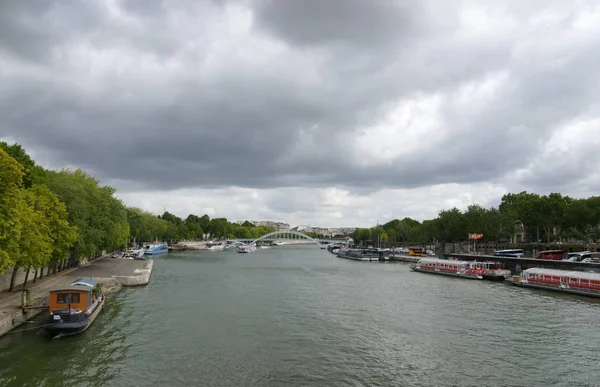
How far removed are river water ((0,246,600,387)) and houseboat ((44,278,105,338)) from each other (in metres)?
0.79

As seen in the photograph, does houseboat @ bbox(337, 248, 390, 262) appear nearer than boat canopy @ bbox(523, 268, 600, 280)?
No

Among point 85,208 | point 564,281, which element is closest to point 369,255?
point 564,281

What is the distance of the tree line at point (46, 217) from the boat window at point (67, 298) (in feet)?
12.4

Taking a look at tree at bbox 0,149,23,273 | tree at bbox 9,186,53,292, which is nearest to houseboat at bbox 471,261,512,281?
tree at bbox 9,186,53,292

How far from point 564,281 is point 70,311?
5320cm

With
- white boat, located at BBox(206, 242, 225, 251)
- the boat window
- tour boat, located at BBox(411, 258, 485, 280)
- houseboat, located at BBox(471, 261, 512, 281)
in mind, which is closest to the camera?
the boat window

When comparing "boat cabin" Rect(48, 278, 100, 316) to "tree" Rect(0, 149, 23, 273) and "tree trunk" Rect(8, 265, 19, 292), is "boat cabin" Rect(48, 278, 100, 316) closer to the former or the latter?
"tree" Rect(0, 149, 23, 273)

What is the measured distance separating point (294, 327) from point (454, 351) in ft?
→ 36.9

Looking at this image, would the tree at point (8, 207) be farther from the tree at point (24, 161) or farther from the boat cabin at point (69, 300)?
the tree at point (24, 161)

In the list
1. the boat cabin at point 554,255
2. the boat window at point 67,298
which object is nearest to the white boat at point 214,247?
the boat cabin at point 554,255

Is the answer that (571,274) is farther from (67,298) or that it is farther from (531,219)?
(531,219)

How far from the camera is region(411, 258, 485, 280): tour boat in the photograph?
238 feet

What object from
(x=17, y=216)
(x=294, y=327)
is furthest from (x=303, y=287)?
(x=17, y=216)

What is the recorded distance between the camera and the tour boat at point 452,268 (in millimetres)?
72688
